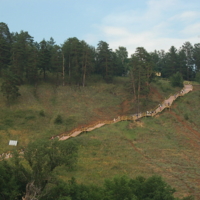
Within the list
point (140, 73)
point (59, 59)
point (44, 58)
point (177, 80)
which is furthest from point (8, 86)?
point (177, 80)

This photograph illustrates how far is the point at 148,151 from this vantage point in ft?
110

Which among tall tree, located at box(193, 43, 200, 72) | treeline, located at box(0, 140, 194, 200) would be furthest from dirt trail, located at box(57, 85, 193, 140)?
tall tree, located at box(193, 43, 200, 72)

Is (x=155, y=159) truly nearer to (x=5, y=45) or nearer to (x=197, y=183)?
(x=197, y=183)

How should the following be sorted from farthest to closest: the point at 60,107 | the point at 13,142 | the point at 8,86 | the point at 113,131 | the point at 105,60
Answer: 1. the point at 105,60
2. the point at 60,107
3. the point at 8,86
4. the point at 113,131
5. the point at 13,142

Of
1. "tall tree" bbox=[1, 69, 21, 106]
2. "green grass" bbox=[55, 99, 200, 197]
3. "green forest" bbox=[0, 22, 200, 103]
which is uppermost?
"green forest" bbox=[0, 22, 200, 103]

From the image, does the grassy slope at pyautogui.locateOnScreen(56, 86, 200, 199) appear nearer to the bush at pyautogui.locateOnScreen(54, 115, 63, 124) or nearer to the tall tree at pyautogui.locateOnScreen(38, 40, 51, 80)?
the bush at pyautogui.locateOnScreen(54, 115, 63, 124)

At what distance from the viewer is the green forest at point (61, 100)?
656 inches

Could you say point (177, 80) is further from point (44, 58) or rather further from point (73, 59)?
point (44, 58)

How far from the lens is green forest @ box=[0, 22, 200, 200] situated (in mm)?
16672

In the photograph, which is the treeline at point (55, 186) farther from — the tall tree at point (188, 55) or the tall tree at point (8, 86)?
the tall tree at point (188, 55)

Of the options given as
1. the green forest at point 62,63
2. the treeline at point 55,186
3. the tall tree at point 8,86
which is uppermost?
the green forest at point 62,63

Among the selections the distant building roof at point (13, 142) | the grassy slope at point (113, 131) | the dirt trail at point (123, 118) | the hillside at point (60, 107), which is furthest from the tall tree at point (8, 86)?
the dirt trail at point (123, 118)

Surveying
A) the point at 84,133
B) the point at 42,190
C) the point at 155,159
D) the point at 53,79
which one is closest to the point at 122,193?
the point at 42,190

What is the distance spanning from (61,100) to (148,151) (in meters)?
25.6
